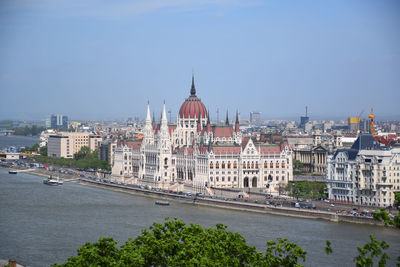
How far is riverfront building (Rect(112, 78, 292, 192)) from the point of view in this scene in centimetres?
8744

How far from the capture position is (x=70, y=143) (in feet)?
459

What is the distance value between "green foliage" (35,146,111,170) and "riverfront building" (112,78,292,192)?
10814mm

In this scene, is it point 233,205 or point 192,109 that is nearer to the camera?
point 233,205

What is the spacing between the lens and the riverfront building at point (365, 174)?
69.7 m

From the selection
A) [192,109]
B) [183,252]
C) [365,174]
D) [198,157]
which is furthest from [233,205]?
[183,252]

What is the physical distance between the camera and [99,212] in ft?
226

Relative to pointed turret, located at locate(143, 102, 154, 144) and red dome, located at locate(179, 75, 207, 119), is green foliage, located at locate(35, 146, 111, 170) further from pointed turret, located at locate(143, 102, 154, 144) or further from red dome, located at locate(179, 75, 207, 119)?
red dome, located at locate(179, 75, 207, 119)

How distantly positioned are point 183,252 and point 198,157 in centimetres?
5415

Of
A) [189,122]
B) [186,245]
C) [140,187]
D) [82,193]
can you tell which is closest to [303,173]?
[189,122]

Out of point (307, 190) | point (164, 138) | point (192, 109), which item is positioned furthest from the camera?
point (192, 109)

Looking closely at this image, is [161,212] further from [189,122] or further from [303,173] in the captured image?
[303,173]

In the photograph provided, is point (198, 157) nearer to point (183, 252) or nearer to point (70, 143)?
point (183, 252)

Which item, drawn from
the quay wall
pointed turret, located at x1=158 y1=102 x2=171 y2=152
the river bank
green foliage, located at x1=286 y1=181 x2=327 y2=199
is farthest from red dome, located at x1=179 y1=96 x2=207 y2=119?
green foliage, located at x1=286 y1=181 x2=327 y2=199

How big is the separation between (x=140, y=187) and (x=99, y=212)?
23940mm
